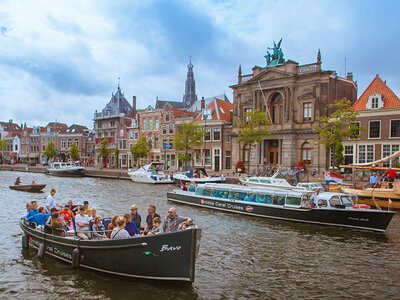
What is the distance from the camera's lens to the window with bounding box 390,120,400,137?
39.3 metres

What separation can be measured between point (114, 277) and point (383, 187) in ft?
79.3

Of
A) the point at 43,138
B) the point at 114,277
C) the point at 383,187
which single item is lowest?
the point at 114,277

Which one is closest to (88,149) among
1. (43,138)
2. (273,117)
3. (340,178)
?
(43,138)

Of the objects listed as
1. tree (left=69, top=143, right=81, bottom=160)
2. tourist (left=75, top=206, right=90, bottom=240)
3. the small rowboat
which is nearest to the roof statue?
the small rowboat

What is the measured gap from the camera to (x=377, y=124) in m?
40.6

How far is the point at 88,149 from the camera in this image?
318 ft

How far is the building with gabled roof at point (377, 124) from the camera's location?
130 feet

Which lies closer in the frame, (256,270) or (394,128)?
(256,270)

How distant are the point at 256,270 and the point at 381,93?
116 ft

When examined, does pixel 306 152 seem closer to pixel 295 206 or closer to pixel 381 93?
pixel 381 93

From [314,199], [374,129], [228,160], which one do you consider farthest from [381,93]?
[314,199]

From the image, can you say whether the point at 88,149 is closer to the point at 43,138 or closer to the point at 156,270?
the point at 43,138

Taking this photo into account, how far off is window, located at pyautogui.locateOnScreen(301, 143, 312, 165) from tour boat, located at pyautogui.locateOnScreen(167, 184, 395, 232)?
25.7m

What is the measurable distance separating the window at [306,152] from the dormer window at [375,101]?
985 cm
